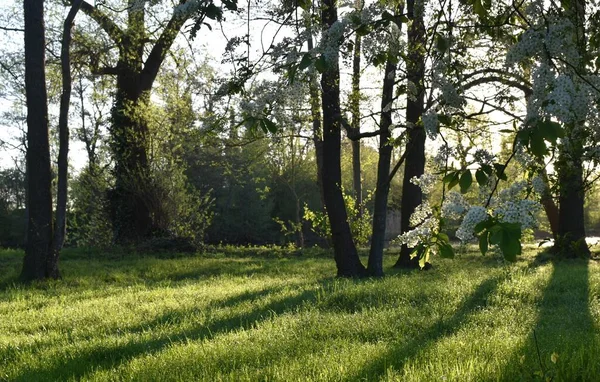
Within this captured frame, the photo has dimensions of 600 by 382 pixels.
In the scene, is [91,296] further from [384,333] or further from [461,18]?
[461,18]

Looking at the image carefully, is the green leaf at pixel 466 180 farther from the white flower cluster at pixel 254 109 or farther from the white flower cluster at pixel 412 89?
the white flower cluster at pixel 412 89

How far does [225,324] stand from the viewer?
615 cm

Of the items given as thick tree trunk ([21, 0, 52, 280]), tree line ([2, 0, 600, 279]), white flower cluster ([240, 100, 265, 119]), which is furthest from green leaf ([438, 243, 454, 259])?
thick tree trunk ([21, 0, 52, 280])

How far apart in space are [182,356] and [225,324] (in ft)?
5.18

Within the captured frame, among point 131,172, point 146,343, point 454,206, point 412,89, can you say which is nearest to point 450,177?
point 454,206

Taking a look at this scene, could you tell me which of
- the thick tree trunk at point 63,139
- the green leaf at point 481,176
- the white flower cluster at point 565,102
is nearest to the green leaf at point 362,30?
the green leaf at point 481,176

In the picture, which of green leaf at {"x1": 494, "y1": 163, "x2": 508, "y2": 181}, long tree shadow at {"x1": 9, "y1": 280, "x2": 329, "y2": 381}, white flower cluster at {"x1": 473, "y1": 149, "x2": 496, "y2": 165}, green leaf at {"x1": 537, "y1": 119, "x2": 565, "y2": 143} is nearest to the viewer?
green leaf at {"x1": 537, "y1": 119, "x2": 565, "y2": 143}

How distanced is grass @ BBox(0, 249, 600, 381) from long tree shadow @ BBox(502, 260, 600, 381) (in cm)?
1

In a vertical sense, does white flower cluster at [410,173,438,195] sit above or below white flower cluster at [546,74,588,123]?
below

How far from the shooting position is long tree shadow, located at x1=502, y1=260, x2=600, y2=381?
11.7ft

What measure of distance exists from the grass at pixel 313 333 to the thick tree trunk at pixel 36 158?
212 cm

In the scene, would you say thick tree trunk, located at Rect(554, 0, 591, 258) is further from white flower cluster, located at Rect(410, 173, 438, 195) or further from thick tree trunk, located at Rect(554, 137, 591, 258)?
white flower cluster, located at Rect(410, 173, 438, 195)

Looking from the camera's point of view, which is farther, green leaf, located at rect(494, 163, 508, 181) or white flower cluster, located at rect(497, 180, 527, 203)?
white flower cluster, located at rect(497, 180, 527, 203)

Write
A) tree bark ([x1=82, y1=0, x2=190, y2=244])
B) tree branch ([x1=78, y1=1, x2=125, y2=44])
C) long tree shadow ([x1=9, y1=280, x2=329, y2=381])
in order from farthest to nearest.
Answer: tree bark ([x1=82, y1=0, x2=190, y2=244]), tree branch ([x1=78, y1=1, x2=125, y2=44]), long tree shadow ([x1=9, y1=280, x2=329, y2=381])
